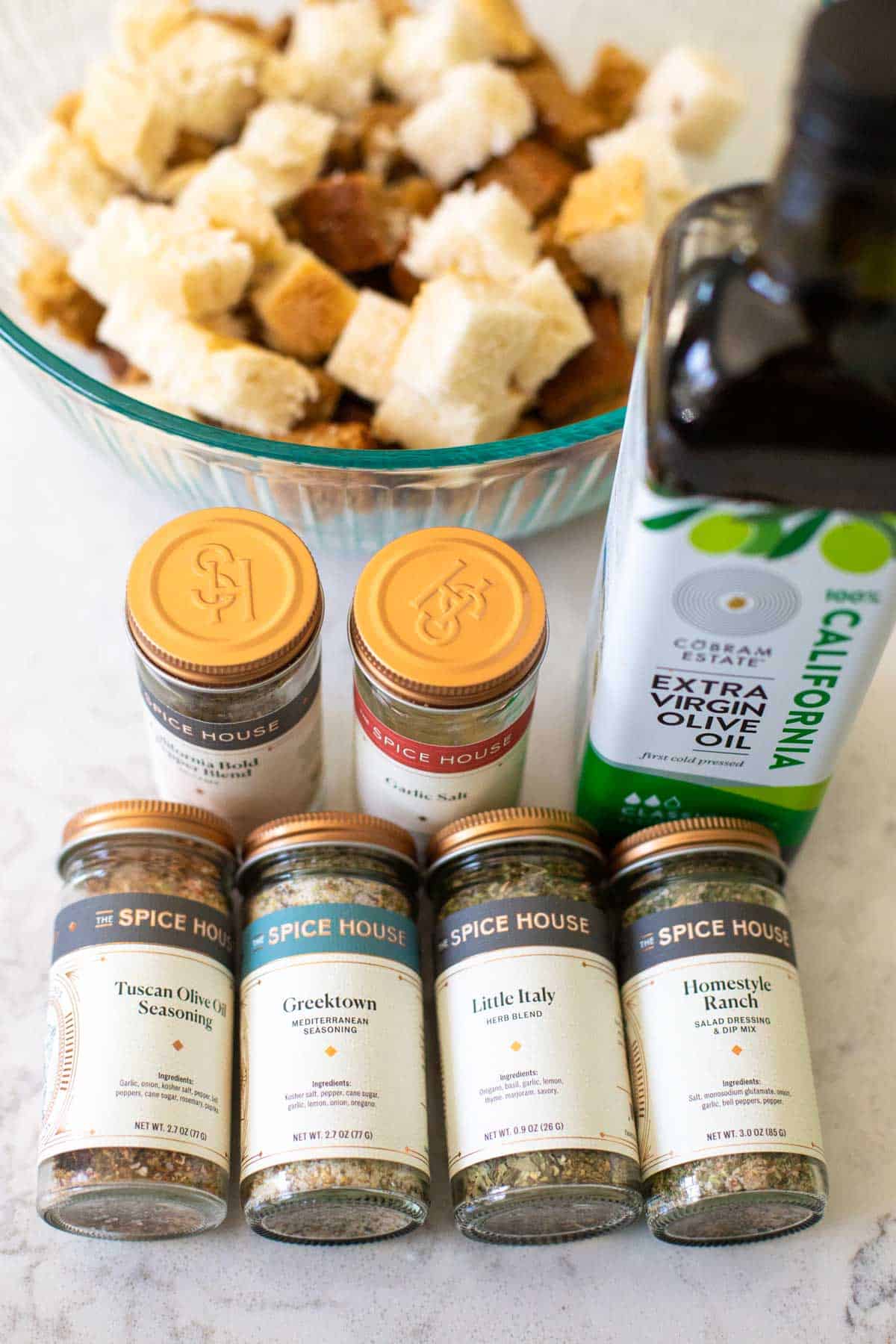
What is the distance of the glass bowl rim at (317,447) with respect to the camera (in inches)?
40.9

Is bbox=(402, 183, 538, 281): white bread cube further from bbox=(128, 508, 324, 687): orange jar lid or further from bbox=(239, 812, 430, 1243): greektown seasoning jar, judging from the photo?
bbox=(239, 812, 430, 1243): greektown seasoning jar

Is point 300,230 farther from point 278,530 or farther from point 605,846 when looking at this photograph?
point 605,846

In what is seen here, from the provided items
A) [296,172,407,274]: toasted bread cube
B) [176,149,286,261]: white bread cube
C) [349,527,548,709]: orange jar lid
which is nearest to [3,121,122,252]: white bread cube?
[176,149,286,261]: white bread cube

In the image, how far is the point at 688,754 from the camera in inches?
39.5

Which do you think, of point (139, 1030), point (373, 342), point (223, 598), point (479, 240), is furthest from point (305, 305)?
point (139, 1030)

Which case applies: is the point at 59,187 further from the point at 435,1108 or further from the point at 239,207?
the point at 435,1108

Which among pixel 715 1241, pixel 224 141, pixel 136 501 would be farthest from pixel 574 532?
pixel 715 1241

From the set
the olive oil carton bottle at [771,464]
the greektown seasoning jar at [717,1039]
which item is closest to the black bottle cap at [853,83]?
the olive oil carton bottle at [771,464]

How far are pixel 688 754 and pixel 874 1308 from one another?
1.62 ft

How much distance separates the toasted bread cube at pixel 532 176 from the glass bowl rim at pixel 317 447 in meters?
0.41

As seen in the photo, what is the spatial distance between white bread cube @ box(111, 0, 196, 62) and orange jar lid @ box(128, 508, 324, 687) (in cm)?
72

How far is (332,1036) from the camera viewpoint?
2.98 ft

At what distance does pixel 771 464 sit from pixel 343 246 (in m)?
0.76

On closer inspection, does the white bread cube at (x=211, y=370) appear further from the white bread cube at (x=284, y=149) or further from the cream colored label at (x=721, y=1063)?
the cream colored label at (x=721, y=1063)
